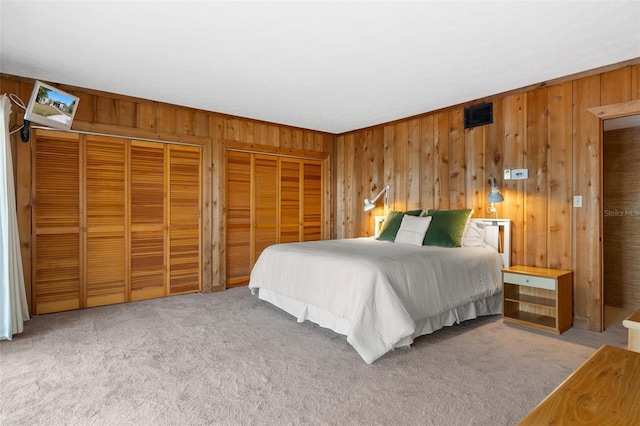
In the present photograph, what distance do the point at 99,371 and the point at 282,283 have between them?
1.62m

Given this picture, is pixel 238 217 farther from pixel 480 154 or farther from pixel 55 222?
pixel 480 154

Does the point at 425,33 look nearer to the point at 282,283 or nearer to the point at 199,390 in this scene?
the point at 282,283

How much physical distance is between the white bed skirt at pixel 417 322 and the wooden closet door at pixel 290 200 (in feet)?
5.51

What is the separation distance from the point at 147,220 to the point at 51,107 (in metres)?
1.47

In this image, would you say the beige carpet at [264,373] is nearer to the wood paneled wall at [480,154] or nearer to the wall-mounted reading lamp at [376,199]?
the wood paneled wall at [480,154]

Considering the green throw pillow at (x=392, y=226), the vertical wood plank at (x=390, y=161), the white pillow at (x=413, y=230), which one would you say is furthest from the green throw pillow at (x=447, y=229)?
the vertical wood plank at (x=390, y=161)

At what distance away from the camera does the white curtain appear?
2.87 metres

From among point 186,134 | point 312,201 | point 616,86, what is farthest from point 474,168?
point 186,134

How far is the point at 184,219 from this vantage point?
4.41 m

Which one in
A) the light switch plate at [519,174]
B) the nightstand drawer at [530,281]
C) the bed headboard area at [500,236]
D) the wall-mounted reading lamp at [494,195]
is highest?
the light switch plate at [519,174]

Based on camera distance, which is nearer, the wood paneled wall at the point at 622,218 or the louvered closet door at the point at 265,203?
the wood paneled wall at the point at 622,218

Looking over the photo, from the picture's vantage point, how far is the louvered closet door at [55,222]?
351 centimetres

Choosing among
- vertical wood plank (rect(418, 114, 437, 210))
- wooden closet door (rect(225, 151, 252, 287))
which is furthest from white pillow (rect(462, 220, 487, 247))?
wooden closet door (rect(225, 151, 252, 287))

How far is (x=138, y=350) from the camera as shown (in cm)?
265
